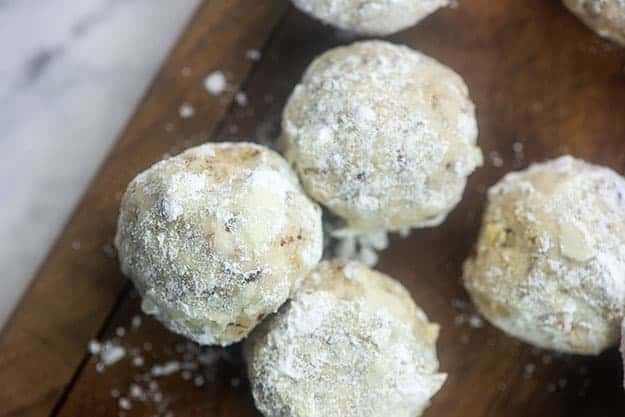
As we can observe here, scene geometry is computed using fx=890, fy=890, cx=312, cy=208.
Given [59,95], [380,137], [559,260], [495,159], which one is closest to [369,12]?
[380,137]

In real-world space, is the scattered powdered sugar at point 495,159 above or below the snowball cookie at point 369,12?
below

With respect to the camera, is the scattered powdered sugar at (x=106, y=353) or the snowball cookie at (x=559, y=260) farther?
the scattered powdered sugar at (x=106, y=353)

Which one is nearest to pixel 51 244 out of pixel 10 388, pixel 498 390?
pixel 10 388

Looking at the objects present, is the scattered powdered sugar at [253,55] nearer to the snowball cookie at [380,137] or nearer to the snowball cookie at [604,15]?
the snowball cookie at [380,137]

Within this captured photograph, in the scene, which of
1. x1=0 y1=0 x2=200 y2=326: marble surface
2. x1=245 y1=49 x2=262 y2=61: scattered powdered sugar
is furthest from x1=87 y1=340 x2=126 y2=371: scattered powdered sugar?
x1=245 y1=49 x2=262 y2=61: scattered powdered sugar

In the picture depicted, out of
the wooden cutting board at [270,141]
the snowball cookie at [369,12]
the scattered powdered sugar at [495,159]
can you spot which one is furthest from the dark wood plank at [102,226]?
the scattered powdered sugar at [495,159]

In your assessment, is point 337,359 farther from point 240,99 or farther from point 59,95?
point 59,95
